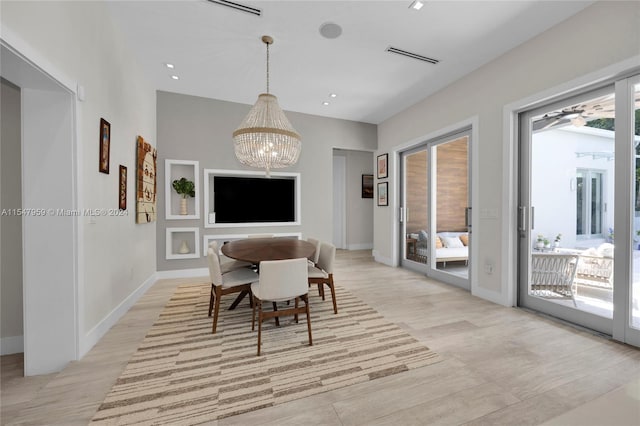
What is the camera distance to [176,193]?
4.52 metres

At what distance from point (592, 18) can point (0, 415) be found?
5.30m

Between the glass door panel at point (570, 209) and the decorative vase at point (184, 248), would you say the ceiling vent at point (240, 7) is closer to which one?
the glass door panel at point (570, 209)

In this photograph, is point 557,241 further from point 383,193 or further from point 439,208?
point 383,193

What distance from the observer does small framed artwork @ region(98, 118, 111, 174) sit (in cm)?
240

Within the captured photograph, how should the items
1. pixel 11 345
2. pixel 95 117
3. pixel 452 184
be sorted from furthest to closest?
pixel 452 184 < pixel 95 117 < pixel 11 345

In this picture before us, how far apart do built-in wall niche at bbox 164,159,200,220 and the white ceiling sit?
4.01ft

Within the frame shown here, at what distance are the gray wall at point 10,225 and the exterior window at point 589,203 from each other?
5222 millimetres

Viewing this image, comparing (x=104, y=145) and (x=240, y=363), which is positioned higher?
(x=104, y=145)

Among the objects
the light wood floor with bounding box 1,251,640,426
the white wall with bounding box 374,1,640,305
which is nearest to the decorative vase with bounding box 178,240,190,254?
the light wood floor with bounding box 1,251,640,426

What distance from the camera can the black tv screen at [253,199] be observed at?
471 centimetres

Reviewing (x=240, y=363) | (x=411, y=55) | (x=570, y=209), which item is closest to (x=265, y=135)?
(x=411, y=55)

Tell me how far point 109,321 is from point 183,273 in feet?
6.36

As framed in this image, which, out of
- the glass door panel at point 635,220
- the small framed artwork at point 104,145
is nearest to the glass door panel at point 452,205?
the glass door panel at point 635,220

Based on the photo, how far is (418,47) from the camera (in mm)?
3072
